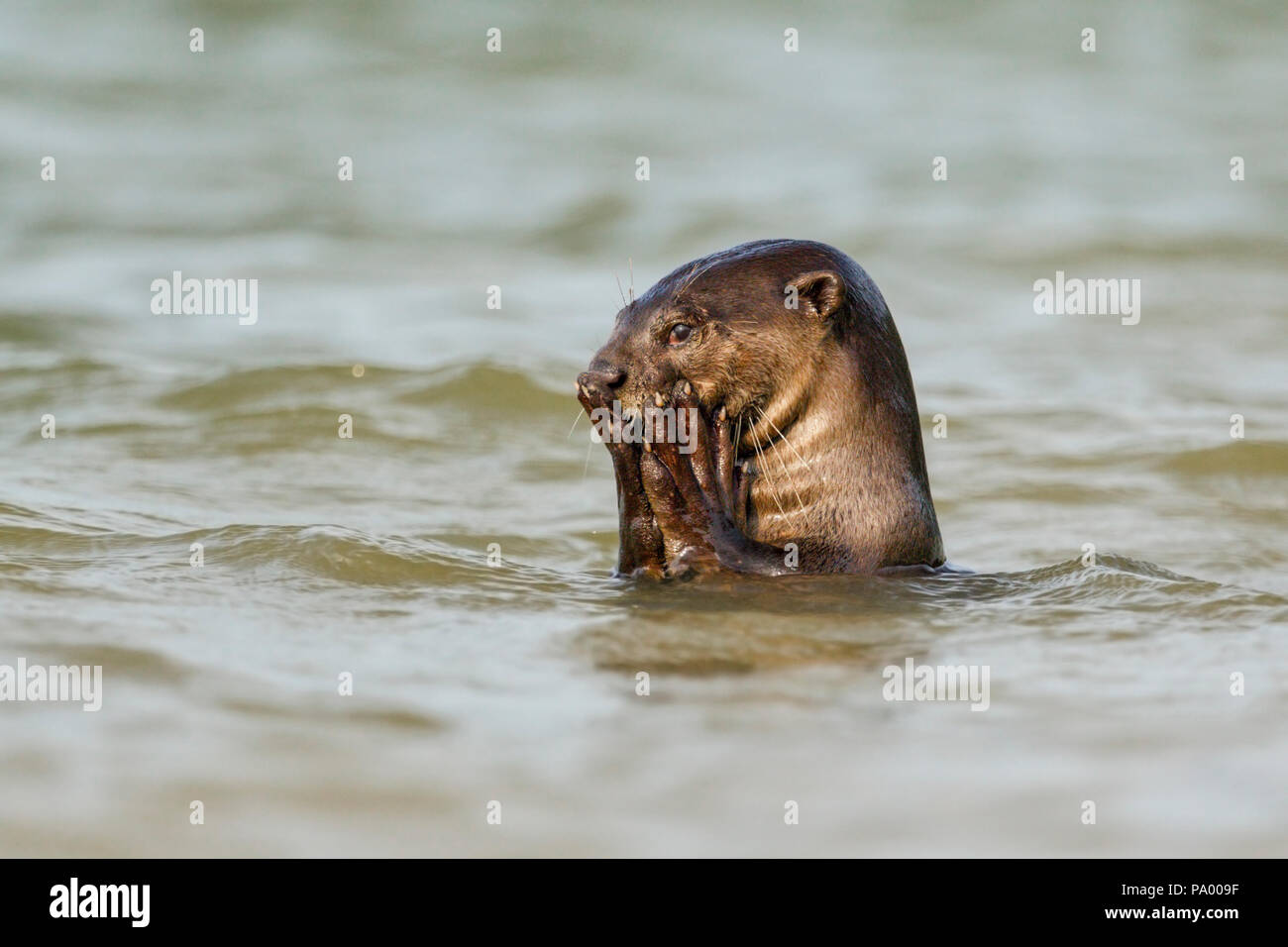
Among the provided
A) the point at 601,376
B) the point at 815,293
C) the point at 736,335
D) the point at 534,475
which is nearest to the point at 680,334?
the point at 736,335

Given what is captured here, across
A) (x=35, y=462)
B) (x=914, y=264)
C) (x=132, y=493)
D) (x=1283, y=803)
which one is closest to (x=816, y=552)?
(x=1283, y=803)

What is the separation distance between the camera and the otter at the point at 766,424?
17.4ft

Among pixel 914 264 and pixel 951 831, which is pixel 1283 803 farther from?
pixel 914 264

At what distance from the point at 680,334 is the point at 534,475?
4.00 m

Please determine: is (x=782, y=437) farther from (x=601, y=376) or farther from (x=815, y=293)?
(x=601, y=376)

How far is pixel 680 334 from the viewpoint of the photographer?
5.42m

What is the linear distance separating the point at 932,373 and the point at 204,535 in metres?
6.25

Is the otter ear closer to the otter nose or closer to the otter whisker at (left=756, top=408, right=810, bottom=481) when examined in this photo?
the otter whisker at (left=756, top=408, right=810, bottom=481)

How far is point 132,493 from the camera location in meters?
7.93

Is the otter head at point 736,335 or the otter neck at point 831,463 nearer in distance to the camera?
the otter head at point 736,335

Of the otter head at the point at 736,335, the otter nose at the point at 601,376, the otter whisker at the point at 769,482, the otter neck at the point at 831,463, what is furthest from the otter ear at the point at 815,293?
the otter nose at the point at 601,376

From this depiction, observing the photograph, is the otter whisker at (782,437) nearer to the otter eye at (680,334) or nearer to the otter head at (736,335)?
the otter head at (736,335)

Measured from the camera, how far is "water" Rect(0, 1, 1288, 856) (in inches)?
144

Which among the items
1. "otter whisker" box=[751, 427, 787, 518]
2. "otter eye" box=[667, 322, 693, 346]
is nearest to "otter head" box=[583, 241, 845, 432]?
"otter eye" box=[667, 322, 693, 346]
